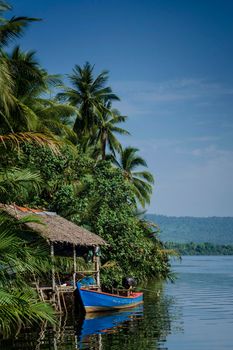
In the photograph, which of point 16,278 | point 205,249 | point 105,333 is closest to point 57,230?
point 105,333

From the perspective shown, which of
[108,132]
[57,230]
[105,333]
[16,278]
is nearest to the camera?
[16,278]

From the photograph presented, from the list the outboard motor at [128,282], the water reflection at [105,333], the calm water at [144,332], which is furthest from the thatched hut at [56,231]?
the calm water at [144,332]

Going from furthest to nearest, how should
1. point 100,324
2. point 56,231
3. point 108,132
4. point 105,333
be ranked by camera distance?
1. point 108,132
2. point 56,231
3. point 100,324
4. point 105,333

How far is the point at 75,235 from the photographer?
870 inches

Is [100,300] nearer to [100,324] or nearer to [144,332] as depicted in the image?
[100,324]

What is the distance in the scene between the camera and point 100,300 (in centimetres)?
2266

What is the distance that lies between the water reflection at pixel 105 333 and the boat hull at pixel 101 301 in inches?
11.5

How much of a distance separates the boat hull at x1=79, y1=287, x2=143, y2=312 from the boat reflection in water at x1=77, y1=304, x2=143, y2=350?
25 cm

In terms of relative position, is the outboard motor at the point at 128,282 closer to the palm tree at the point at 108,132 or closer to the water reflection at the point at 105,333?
the water reflection at the point at 105,333

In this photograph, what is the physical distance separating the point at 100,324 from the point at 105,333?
7.70 feet

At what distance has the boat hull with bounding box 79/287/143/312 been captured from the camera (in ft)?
72.3

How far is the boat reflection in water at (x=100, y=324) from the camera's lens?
16.3m

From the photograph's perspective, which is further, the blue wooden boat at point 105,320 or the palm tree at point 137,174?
the palm tree at point 137,174

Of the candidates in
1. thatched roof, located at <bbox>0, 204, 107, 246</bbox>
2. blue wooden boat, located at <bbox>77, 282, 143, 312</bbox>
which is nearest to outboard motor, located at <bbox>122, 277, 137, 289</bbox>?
blue wooden boat, located at <bbox>77, 282, 143, 312</bbox>
